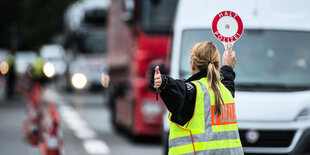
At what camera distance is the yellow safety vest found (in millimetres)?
4797

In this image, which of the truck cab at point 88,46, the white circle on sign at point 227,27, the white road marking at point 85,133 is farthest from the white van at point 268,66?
the truck cab at point 88,46

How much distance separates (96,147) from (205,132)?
9.03 metres

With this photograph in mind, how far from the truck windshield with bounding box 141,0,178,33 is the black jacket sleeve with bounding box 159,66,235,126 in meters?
9.06

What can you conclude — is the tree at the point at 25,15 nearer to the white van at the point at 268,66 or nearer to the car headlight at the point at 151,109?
the car headlight at the point at 151,109

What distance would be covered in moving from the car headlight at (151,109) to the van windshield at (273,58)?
4.88 m

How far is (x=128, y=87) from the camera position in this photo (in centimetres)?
1490

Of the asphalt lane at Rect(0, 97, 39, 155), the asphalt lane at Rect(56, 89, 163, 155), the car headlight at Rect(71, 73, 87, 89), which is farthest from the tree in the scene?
the asphalt lane at Rect(56, 89, 163, 155)

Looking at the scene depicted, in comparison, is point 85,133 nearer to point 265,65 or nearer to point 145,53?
point 145,53

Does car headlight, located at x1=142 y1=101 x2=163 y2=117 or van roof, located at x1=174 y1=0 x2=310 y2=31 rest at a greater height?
van roof, located at x1=174 y1=0 x2=310 y2=31

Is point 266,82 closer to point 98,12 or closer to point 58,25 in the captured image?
point 98,12

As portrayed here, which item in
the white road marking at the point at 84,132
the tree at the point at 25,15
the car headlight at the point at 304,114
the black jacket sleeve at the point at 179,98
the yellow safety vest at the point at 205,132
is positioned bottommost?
the white road marking at the point at 84,132

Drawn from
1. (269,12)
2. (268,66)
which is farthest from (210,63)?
(269,12)

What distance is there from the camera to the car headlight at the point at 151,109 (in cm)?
1385

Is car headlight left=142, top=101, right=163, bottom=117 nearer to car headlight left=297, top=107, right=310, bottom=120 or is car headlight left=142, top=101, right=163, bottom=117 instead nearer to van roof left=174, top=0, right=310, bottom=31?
van roof left=174, top=0, right=310, bottom=31
